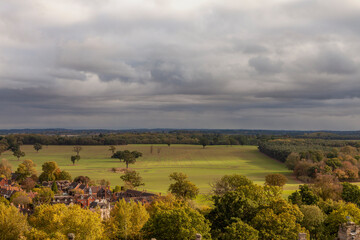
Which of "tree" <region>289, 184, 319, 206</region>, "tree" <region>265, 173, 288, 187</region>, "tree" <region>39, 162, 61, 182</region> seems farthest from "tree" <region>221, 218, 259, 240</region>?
"tree" <region>39, 162, 61, 182</region>

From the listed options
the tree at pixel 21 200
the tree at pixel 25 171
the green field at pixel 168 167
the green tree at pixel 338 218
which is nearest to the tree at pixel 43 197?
the tree at pixel 21 200

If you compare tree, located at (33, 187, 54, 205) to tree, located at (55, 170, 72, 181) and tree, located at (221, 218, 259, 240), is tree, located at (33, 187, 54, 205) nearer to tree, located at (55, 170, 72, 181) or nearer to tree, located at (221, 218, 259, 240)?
tree, located at (55, 170, 72, 181)

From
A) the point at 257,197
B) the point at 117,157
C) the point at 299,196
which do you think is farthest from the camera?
the point at 117,157

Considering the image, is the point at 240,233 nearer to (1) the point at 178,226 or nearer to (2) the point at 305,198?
(1) the point at 178,226

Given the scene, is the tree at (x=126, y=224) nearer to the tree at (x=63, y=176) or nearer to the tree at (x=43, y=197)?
the tree at (x=43, y=197)

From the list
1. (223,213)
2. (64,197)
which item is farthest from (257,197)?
(64,197)

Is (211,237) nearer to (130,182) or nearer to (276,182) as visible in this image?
(276,182)

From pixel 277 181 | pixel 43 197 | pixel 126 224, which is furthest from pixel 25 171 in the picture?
pixel 277 181

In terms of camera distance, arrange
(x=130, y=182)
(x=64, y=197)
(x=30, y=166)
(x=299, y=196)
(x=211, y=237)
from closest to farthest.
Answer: (x=211, y=237) → (x=299, y=196) → (x=64, y=197) → (x=130, y=182) → (x=30, y=166)
